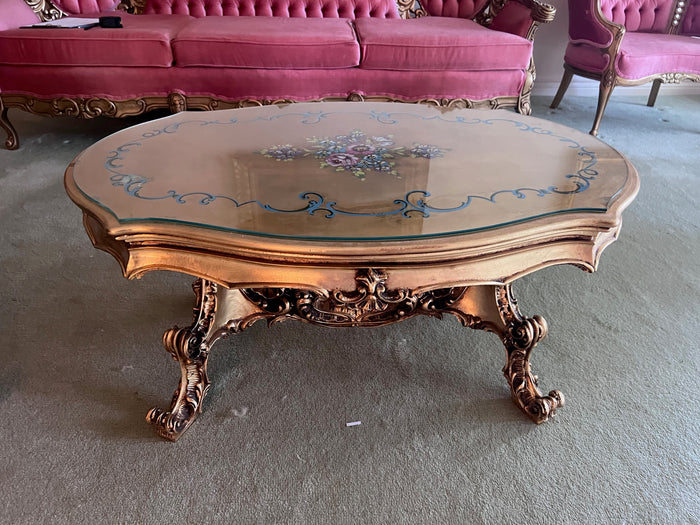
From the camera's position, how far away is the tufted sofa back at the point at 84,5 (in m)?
2.48

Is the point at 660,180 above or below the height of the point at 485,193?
below

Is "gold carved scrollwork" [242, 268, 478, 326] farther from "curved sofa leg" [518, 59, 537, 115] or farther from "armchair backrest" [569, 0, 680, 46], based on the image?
"armchair backrest" [569, 0, 680, 46]

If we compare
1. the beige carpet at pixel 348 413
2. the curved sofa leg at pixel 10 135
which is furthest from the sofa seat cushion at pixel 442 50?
the curved sofa leg at pixel 10 135

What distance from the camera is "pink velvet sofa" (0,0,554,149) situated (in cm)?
207

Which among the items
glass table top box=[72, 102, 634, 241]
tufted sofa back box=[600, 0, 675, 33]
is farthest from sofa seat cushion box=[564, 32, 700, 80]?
glass table top box=[72, 102, 634, 241]

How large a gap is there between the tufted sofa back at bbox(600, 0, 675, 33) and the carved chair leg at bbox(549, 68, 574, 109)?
1.14ft

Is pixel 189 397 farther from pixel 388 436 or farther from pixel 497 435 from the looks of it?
pixel 497 435

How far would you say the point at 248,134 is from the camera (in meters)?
1.14

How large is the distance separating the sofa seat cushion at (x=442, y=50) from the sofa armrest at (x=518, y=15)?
11 cm

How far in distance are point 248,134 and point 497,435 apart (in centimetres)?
84

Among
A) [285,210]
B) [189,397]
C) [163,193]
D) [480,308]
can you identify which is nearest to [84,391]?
[189,397]

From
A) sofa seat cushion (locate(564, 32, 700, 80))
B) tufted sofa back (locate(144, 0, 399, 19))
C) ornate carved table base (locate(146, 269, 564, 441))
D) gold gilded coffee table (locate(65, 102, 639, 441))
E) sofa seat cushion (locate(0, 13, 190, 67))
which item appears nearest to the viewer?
gold gilded coffee table (locate(65, 102, 639, 441))

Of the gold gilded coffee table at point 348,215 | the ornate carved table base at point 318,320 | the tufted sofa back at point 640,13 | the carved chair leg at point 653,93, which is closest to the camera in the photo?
the gold gilded coffee table at point 348,215

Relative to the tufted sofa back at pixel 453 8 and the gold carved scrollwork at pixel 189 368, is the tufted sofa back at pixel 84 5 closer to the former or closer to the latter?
the tufted sofa back at pixel 453 8
